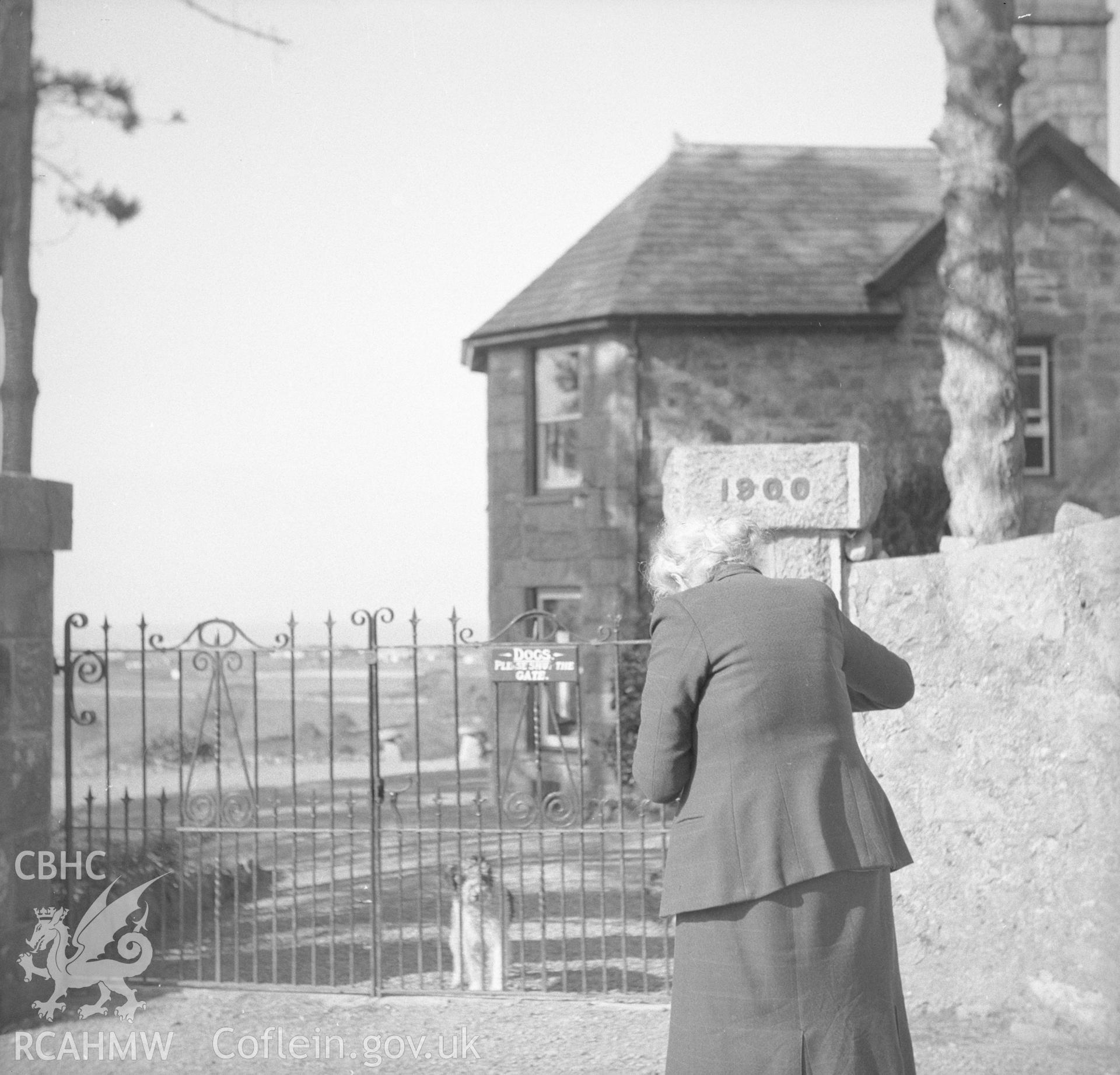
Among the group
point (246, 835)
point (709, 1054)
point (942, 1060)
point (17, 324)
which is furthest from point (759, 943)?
point (246, 835)

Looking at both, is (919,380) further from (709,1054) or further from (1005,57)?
(709,1054)

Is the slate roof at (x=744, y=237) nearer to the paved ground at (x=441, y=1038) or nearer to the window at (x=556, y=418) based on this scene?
the window at (x=556, y=418)

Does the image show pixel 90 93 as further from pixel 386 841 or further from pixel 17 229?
pixel 386 841

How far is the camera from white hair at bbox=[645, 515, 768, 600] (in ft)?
11.1

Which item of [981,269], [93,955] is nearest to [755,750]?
[93,955]

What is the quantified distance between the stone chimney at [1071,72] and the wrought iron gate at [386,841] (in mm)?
7846

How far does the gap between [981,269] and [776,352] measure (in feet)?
12.3

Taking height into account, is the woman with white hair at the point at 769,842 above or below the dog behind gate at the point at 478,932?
above

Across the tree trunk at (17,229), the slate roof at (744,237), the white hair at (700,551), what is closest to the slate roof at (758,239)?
the slate roof at (744,237)

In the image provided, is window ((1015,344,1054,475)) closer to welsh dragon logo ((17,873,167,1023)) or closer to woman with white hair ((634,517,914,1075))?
welsh dragon logo ((17,873,167,1023))

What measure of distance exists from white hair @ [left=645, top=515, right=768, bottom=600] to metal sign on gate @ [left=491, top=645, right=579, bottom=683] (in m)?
2.53

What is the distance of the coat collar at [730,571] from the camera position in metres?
3.33

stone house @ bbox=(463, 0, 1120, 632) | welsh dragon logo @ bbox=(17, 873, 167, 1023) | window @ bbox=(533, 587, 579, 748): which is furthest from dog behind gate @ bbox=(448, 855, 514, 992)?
stone house @ bbox=(463, 0, 1120, 632)

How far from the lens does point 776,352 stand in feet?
46.2
